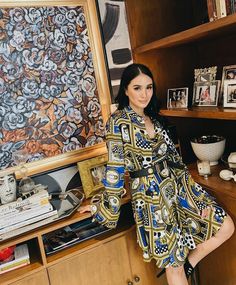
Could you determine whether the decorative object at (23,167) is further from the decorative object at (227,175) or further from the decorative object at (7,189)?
the decorative object at (227,175)

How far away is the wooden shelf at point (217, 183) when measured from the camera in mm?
1574

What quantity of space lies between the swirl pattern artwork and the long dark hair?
0.37 metres

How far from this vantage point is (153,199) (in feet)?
5.18

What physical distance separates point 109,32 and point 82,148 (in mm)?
813

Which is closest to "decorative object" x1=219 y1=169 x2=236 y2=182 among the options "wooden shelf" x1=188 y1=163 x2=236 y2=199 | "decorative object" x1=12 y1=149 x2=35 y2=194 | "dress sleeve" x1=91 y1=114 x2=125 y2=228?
"wooden shelf" x1=188 y1=163 x2=236 y2=199

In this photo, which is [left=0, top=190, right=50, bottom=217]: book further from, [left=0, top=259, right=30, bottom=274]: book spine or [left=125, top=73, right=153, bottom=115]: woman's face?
[left=125, top=73, right=153, bottom=115]: woman's face

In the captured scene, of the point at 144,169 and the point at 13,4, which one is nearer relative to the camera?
the point at 144,169

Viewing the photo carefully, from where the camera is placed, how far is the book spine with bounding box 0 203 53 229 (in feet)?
4.96

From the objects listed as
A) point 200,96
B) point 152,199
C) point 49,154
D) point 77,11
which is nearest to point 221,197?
point 152,199

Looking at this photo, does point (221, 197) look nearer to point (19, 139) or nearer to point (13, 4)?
point (19, 139)

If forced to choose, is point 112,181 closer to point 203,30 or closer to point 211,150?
point 211,150

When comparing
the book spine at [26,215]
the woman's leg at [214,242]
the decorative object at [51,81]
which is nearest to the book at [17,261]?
the book spine at [26,215]

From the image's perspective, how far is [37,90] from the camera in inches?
71.6

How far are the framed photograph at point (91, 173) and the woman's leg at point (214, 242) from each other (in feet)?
2.27
